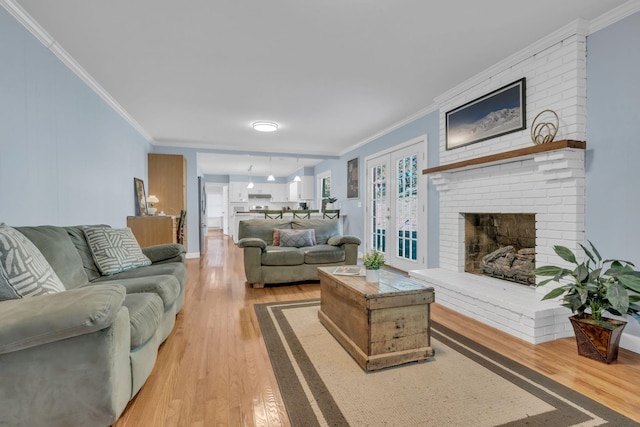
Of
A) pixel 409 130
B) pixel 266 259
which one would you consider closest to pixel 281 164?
pixel 409 130

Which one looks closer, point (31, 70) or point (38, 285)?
point (38, 285)

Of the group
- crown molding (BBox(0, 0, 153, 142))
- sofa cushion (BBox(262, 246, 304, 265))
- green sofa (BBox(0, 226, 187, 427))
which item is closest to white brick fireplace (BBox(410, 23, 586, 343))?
sofa cushion (BBox(262, 246, 304, 265))

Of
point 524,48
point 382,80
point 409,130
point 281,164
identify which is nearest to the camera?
point 524,48

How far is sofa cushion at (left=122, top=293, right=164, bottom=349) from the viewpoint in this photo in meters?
1.55

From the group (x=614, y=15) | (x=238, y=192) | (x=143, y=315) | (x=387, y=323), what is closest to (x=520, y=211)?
(x=614, y=15)

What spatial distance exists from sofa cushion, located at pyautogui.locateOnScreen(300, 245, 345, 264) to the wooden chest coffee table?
187 cm

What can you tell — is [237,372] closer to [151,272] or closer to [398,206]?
[151,272]

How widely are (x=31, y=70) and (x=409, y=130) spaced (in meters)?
4.41

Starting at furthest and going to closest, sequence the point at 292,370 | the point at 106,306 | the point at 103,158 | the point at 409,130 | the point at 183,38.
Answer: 1. the point at 409,130
2. the point at 103,158
3. the point at 183,38
4. the point at 292,370
5. the point at 106,306

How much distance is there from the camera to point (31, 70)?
233 cm

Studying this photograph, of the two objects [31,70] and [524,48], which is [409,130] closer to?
[524,48]

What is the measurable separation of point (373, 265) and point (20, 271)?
78.1 inches

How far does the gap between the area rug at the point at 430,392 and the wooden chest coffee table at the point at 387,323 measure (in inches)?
2.9

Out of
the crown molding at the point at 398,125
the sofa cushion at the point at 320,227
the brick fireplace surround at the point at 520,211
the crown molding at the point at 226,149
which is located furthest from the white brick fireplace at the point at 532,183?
the crown molding at the point at 226,149
